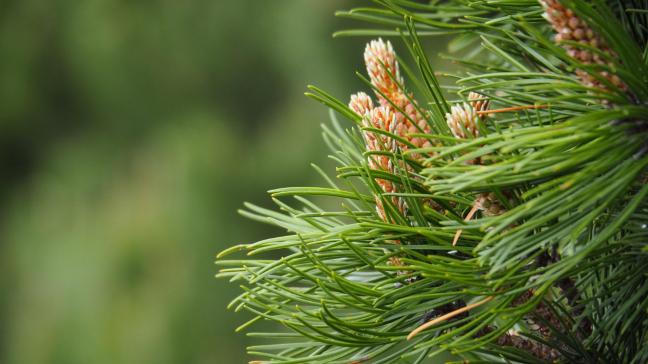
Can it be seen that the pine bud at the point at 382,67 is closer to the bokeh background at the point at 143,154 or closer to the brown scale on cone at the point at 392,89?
the brown scale on cone at the point at 392,89

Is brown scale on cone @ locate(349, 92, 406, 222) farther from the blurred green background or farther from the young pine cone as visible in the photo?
the blurred green background

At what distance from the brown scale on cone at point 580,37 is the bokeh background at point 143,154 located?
8.18 feet

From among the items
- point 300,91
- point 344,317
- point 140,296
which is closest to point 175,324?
point 140,296

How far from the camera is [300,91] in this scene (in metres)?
3.21

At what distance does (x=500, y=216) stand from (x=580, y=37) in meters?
0.08

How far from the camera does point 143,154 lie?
339 cm

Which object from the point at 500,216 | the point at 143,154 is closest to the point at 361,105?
the point at 500,216

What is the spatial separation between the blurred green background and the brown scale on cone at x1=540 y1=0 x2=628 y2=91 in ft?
8.21

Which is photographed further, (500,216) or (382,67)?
(382,67)

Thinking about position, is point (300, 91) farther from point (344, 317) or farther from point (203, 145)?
point (344, 317)

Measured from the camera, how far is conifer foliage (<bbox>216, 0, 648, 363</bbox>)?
12.8 inches

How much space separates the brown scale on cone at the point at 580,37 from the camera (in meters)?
0.33

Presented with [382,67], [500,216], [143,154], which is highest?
[143,154]

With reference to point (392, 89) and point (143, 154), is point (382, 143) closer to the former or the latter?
point (392, 89)
